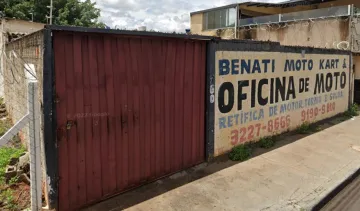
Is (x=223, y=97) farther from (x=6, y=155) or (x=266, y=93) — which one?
(x=6, y=155)

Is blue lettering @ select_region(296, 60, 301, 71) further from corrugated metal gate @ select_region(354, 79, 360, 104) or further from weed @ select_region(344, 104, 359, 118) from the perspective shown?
corrugated metal gate @ select_region(354, 79, 360, 104)

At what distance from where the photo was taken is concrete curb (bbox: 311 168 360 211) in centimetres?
470

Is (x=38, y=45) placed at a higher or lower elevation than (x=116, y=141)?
higher

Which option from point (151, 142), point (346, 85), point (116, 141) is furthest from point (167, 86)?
point (346, 85)

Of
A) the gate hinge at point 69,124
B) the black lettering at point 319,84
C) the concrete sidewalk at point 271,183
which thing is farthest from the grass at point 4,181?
the black lettering at point 319,84

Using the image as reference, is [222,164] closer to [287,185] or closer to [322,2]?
[287,185]

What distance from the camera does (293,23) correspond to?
1778cm

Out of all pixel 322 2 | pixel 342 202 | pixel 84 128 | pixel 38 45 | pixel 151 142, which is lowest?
pixel 342 202

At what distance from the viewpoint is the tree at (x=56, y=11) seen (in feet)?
80.1

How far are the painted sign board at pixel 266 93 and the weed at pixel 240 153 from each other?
0.16 metres

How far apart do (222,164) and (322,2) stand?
20.1 metres

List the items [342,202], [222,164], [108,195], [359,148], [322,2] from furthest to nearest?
[322,2]
[359,148]
[222,164]
[342,202]
[108,195]

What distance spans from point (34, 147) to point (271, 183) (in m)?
3.92

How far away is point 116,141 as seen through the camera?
15.2 ft
